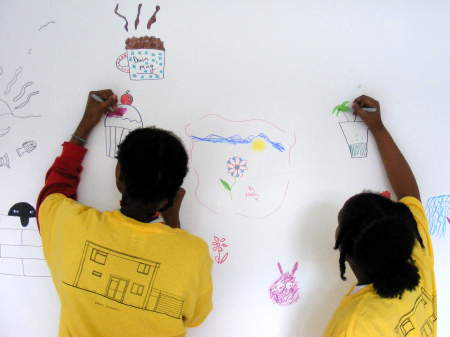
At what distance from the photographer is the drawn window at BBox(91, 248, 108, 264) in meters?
0.59

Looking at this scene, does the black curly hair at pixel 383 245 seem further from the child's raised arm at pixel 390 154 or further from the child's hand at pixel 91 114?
the child's hand at pixel 91 114

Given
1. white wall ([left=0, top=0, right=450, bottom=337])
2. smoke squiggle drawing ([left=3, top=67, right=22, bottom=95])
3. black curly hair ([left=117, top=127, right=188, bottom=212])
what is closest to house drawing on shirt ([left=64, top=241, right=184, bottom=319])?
black curly hair ([left=117, top=127, right=188, bottom=212])

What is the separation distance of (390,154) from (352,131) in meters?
0.13

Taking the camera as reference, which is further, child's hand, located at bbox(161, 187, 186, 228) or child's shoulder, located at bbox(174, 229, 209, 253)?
Result: child's hand, located at bbox(161, 187, 186, 228)

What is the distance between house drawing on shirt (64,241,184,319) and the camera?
58cm

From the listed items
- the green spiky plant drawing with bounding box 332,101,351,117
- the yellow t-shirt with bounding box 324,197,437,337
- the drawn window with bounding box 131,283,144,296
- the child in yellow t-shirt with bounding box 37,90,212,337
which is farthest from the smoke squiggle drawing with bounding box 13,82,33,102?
the yellow t-shirt with bounding box 324,197,437,337

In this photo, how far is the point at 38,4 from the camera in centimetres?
87

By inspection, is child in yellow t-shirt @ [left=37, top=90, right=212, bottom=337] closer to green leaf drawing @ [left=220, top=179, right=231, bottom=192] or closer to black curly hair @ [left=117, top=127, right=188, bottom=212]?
black curly hair @ [left=117, top=127, right=188, bottom=212]

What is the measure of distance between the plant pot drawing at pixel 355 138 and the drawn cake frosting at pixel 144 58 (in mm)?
563

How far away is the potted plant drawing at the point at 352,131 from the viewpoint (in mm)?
856

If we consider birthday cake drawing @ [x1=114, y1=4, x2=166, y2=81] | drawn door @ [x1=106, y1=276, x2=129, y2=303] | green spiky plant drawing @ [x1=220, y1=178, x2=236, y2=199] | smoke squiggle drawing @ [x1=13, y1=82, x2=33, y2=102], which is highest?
birthday cake drawing @ [x1=114, y1=4, x2=166, y2=81]

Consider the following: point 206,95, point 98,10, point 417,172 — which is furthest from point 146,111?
point 417,172

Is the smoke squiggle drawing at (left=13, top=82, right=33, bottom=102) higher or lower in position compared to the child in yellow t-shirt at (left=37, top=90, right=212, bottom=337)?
higher

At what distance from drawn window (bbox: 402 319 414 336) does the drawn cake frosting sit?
0.85 m
